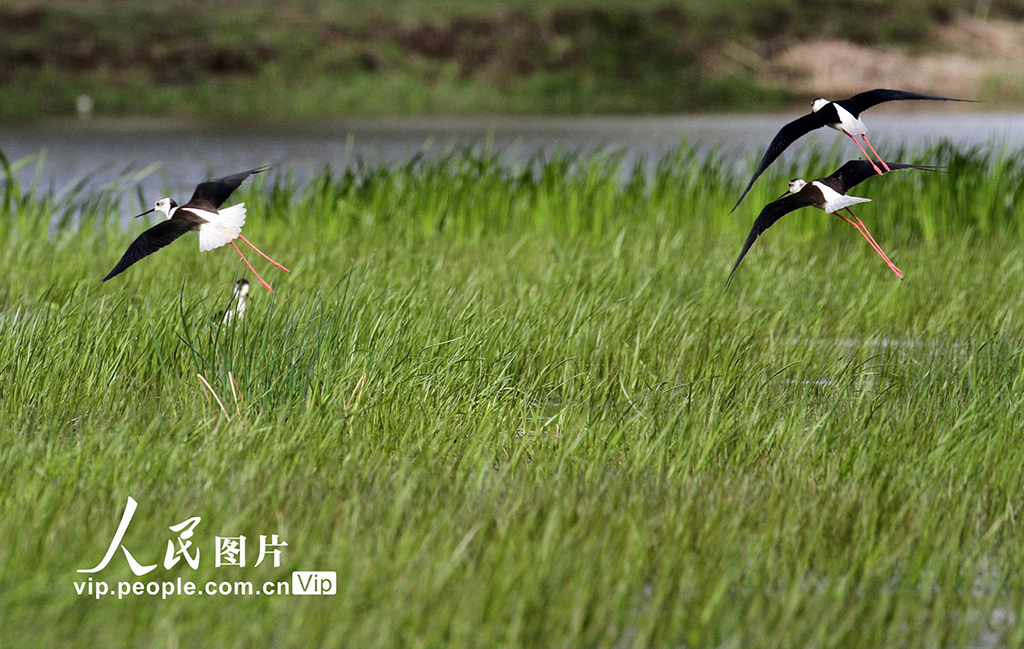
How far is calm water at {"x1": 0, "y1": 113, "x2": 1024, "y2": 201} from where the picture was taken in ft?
62.2

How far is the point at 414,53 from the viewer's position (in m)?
46.4

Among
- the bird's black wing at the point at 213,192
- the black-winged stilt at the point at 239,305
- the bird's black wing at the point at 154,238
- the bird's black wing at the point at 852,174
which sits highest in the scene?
the bird's black wing at the point at 852,174

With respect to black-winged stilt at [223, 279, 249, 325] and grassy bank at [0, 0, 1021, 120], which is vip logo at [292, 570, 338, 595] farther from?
grassy bank at [0, 0, 1021, 120]

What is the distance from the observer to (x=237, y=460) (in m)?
3.17

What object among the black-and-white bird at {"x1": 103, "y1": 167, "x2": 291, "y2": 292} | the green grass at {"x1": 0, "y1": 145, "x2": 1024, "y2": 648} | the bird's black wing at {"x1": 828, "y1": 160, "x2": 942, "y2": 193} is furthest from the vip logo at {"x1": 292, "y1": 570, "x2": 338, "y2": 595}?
the bird's black wing at {"x1": 828, "y1": 160, "x2": 942, "y2": 193}

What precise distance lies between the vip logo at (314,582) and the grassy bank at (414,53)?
41289 millimetres

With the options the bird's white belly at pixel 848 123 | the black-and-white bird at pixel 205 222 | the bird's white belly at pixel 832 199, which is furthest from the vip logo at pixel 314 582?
the bird's white belly at pixel 848 123

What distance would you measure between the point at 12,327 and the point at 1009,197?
6.78 meters

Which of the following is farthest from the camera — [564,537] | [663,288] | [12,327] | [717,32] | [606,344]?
[717,32]

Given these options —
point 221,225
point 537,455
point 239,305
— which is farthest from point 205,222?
point 537,455

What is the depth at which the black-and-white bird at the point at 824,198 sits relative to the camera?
3.22 m

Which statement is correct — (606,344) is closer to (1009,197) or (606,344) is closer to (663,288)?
(663,288)

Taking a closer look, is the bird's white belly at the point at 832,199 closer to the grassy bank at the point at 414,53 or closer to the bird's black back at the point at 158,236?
the bird's black back at the point at 158,236

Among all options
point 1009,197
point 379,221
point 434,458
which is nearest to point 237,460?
point 434,458
